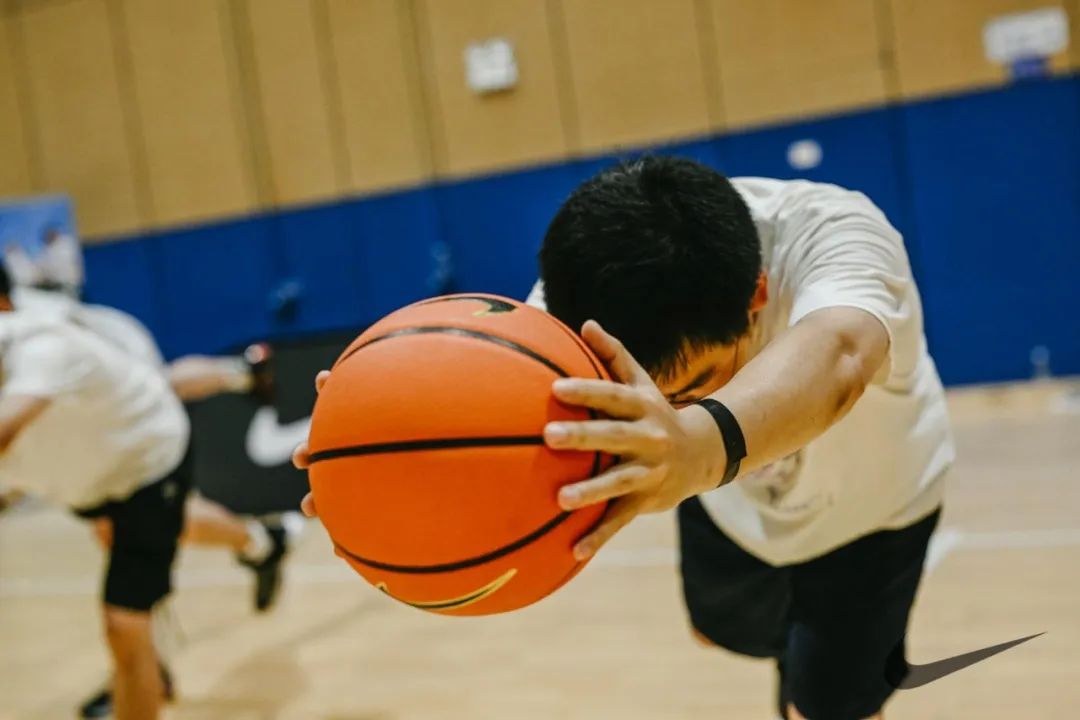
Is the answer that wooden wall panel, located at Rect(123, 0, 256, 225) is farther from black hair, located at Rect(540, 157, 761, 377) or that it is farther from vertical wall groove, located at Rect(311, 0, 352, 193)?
black hair, located at Rect(540, 157, 761, 377)

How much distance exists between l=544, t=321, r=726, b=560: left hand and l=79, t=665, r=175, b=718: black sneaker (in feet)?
10.1

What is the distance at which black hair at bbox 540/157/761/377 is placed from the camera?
4.63 ft

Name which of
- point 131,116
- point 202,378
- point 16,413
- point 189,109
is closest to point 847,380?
point 16,413

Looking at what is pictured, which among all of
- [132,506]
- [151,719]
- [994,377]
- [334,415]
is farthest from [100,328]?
[994,377]

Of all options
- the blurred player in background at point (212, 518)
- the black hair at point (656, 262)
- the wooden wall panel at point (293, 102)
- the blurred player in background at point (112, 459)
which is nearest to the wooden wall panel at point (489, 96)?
the wooden wall panel at point (293, 102)

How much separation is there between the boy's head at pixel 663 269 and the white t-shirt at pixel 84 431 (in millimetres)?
2077

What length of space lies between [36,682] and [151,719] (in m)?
1.44

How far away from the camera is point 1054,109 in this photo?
22.5ft

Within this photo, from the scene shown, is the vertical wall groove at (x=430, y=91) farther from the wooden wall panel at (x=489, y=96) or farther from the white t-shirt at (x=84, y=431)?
the white t-shirt at (x=84, y=431)

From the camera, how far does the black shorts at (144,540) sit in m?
3.07

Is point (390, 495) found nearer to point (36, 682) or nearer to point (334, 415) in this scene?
point (334, 415)

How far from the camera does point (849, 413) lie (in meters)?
1.83

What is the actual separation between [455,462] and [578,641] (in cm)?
293

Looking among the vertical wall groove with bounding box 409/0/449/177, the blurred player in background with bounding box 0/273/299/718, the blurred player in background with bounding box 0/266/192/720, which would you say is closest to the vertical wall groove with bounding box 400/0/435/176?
the vertical wall groove with bounding box 409/0/449/177
